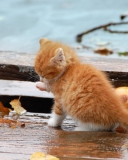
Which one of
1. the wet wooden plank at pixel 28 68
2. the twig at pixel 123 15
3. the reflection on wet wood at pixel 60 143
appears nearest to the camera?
the reflection on wet wood at pixel 60 143

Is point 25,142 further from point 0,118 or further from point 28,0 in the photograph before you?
point 28,0

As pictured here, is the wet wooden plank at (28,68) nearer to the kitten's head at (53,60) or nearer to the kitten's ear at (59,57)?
the kitten's head at (53,60)

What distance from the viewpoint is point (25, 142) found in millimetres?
3311

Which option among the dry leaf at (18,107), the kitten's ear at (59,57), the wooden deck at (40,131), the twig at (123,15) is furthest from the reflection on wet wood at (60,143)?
the twig at (123,15)

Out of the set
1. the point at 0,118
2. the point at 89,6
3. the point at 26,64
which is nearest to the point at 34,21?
the point at 89,6

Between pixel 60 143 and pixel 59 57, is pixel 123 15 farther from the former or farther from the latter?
pixel 60 143

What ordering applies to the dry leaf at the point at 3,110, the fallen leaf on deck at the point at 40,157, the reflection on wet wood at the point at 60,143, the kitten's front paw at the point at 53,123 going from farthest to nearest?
the dry leaf at the point at 3,110 < the kitten's front paw at the point at 53,123 < the reflection on wet wood at the point at 60,143 < the fallen leaf on deck at the point at 40,157

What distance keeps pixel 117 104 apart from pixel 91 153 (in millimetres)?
576

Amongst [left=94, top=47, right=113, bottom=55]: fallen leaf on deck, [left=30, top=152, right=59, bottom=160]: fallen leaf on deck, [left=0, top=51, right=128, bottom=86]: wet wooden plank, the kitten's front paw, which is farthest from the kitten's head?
[left=94, top=47, right=113, bottom=55]: fallen leaf on deck

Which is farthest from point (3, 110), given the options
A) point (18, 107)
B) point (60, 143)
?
point (60, 143)

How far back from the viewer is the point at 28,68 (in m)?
4.54

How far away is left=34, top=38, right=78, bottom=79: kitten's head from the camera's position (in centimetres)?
371

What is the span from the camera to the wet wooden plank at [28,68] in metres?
4.48

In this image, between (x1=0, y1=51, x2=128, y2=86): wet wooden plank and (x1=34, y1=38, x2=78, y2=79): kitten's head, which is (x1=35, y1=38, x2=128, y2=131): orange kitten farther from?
(x1=0, y1=51, x2=128, y2=86): wet wooden plank
